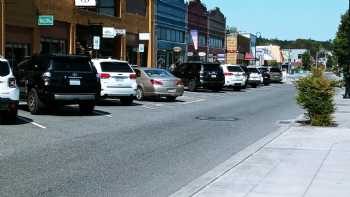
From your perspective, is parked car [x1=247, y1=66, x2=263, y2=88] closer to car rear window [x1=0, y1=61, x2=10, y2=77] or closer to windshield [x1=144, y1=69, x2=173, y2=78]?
windshield [x1=144, y1=69, x2=173, y2=78]

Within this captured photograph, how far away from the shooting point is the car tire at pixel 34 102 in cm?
1767

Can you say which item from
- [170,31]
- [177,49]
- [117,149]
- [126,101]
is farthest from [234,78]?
[117,149]

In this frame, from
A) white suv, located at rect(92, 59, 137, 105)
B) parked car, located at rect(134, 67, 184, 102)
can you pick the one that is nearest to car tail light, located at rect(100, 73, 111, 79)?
white suv, located at rect(92, 59, 137, 105)

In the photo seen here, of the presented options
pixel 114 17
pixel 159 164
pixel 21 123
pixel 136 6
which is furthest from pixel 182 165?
pixel 136 6

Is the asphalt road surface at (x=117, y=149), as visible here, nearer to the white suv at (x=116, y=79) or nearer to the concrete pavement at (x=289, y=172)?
the concrete pavement at (x=289, y=172)

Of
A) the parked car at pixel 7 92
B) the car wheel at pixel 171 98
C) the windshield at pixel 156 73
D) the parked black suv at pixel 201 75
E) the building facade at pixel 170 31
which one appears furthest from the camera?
the building facade at pixel 170 31

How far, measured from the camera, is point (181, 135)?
14320 mm

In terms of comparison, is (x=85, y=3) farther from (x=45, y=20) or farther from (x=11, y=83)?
(x=11, y=83)

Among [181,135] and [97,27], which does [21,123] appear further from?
[97,27]

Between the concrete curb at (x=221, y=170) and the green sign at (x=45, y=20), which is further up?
the green sign at (x=45, y=20)

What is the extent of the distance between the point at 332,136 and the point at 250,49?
88.4 metres

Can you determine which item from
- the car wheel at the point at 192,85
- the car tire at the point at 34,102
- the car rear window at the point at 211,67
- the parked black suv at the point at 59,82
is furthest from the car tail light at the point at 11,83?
the car rear window at the point at 211,67

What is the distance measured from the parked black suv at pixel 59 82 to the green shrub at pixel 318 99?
6.06m

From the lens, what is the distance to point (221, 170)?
374 inches
